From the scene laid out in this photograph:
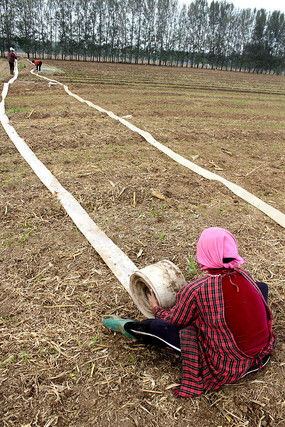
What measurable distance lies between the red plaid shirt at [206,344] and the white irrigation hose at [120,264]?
1.40 ft

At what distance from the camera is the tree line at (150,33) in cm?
4925

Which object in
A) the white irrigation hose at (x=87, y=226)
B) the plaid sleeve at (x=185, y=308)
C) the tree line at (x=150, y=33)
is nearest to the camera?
the plaid sleeve at (x=185, y=308)

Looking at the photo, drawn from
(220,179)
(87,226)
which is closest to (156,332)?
(87,226)

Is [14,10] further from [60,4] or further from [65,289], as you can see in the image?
A: [65,289]

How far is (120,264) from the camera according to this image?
11.4 ft

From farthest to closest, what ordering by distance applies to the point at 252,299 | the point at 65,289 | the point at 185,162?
the point at 185,162
the point at 65,289
the point at 252,299

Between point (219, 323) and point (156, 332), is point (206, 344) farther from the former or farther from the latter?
point (156, 332)

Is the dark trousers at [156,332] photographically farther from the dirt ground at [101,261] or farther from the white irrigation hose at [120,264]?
the white irrigation hose at [120,264]

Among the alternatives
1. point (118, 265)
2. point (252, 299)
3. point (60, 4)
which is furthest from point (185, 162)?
point (60, 4)

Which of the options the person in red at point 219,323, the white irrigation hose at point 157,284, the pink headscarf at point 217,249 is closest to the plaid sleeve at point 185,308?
the person in red at point 219,323

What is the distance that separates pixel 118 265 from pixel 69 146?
3.97m

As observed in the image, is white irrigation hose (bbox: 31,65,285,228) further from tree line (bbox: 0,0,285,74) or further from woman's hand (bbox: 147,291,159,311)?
tree line (bbox: 0,0,285,74)

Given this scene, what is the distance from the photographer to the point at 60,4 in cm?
5603

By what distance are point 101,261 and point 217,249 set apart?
1.75 metres
